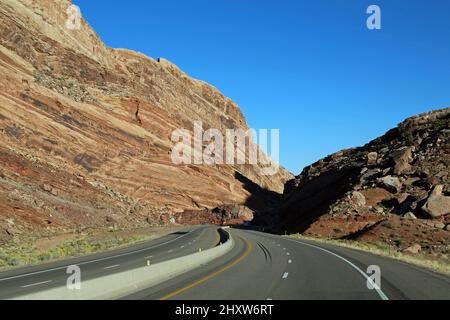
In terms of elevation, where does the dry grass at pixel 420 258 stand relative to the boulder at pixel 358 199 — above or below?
below

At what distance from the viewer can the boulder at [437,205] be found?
48219mm

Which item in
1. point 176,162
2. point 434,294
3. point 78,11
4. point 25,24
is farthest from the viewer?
point 78,11

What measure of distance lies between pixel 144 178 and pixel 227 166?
29039 mm

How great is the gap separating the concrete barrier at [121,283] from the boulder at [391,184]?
143 ft

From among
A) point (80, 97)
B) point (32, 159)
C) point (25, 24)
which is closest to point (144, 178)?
point (80, 97)

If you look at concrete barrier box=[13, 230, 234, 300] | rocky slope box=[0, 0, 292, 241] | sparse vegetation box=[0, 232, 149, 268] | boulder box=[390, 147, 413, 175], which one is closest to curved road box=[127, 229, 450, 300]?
concrete barrier box=[13, 230, 234, 300]

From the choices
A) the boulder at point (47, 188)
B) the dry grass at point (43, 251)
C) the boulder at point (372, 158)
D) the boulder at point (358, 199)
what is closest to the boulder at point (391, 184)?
the boulder at point (358, 199)

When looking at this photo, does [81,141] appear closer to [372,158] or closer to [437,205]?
[372,158]

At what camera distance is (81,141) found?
72.2m

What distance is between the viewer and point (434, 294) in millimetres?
12984

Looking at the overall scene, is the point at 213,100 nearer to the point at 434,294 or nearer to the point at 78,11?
the point at 78,11

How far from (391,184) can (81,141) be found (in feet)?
143

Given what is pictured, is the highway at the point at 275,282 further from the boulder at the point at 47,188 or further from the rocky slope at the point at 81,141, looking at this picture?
the boulder at the point at 47,188

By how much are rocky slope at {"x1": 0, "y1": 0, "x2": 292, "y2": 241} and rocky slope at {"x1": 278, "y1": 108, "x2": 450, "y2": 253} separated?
20585mm
